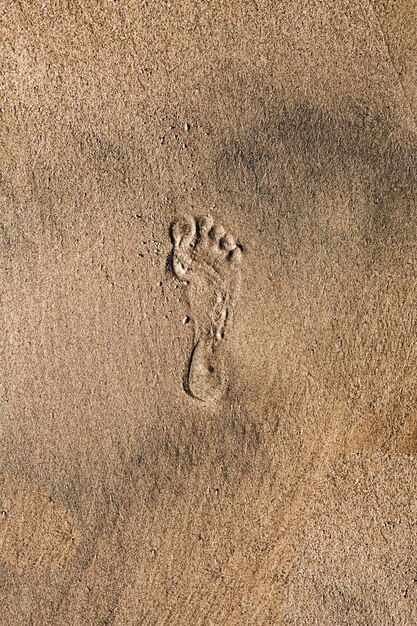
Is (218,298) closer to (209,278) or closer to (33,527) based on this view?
(209,278)

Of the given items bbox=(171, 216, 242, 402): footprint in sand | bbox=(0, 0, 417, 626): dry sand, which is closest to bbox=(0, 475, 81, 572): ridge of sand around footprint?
bbox=(0, 0, 417, 626): dry sand

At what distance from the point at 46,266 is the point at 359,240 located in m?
1.27

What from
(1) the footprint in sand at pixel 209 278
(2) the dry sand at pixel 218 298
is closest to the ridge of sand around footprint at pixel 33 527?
(2) the dry sand at pixel 218 298

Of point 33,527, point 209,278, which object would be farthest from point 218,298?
point 33,527

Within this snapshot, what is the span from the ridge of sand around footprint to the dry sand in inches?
2.7

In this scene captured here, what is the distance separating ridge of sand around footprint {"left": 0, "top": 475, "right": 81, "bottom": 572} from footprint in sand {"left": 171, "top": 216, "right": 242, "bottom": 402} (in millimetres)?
754

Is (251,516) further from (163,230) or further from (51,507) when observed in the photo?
(163,230)

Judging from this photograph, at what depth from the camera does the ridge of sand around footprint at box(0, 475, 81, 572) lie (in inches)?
93.1

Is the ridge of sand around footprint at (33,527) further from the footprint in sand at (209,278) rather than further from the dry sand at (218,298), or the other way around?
the footprint in sand at (209,278)

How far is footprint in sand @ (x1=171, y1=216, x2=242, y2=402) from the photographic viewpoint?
2.31 meters

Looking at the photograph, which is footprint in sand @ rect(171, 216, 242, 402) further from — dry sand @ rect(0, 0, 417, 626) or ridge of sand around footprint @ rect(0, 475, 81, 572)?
ridge of sand around footprint @ rect(0, 475, 81, 572)

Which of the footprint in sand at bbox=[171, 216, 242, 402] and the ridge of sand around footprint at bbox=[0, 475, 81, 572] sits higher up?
the footprint in sand at bbox=[171, 216, 242, 402]

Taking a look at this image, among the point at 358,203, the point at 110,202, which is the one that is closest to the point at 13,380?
the point at 110,202

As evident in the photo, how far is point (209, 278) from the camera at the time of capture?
232 cm
